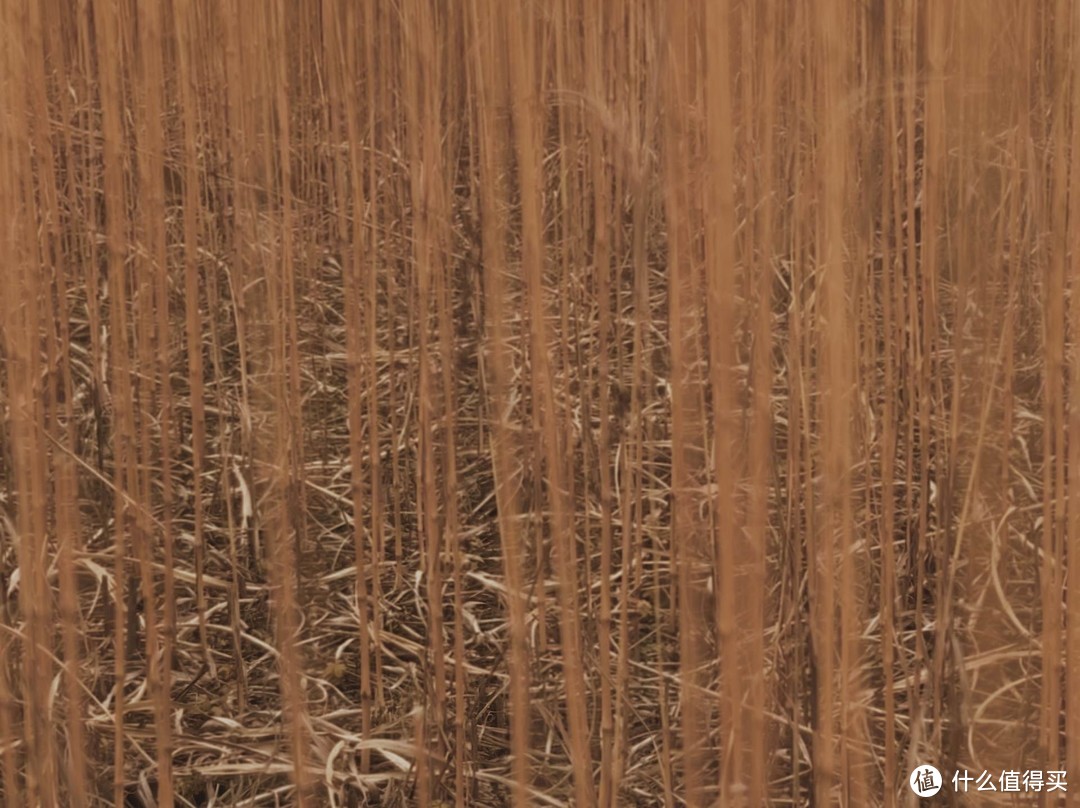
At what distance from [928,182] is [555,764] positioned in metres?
0.40

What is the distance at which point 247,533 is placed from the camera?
2.33ft

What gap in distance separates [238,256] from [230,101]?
3.5 inches

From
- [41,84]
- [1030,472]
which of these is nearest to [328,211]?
[41,84]

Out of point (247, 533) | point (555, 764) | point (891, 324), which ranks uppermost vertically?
point (891, 324)

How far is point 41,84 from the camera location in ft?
2.13

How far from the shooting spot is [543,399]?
66 centimetres

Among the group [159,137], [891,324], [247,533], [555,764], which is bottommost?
[555,764]

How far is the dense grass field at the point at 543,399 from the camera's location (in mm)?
638

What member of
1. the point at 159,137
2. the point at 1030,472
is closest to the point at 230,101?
the point at 159,137

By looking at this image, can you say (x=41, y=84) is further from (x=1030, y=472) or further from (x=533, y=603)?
(x=1030, y=472)

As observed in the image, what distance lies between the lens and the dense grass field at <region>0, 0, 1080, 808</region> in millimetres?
638

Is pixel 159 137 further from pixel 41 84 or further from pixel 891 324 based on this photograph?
pixel 891 324

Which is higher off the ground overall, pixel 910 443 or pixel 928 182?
pixel 928 182

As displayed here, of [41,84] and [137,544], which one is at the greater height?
[41,84]
